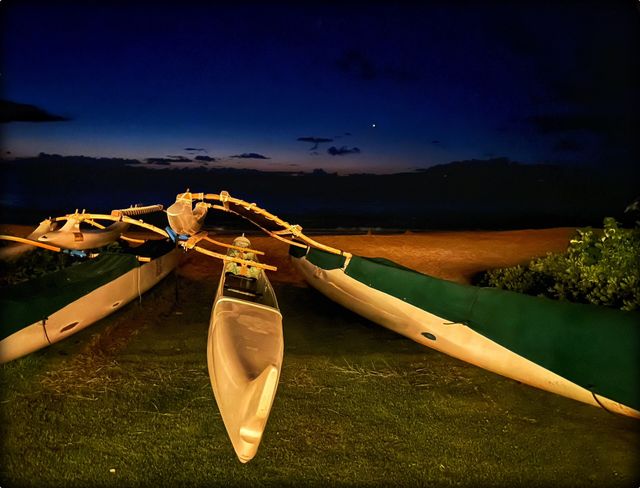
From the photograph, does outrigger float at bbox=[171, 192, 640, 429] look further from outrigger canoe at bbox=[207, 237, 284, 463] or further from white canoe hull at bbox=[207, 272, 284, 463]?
white canoe hull at bbox=[207, 272, 284, 463]

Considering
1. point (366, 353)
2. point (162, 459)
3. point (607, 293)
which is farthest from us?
point (366, 353)

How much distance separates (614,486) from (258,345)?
2709 millimetres

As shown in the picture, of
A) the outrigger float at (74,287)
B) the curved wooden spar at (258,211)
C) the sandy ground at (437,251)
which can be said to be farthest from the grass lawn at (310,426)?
the sandy ground at (437,251)

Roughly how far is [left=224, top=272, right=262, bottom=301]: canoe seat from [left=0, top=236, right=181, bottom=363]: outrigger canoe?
1.39m

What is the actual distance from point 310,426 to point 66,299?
9.94 feet

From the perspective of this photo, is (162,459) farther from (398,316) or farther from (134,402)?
(398,316)

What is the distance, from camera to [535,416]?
13.1ft

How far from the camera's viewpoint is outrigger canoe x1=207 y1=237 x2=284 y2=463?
288 cm

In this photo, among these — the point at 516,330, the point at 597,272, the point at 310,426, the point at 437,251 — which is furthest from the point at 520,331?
the point at 437,251

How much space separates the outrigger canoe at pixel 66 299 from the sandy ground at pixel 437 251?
8.84 ft

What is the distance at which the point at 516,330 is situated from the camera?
13.8 feet

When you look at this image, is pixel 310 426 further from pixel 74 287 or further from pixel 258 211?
pixel 258 211

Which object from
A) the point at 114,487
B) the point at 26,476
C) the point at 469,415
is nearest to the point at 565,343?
the point at 469,415

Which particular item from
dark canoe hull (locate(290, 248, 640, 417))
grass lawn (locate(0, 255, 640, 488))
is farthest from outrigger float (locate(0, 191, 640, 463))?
grass lawn (locate(0, 255, 640, 488))
